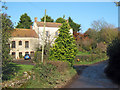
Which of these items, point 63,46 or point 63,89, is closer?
point 63,89

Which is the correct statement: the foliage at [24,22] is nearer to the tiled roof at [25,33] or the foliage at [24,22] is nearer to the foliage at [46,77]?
the tiled roof at [25,33]

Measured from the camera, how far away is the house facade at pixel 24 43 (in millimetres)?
36188

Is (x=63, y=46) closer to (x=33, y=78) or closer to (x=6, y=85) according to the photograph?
(x=33, y=78)

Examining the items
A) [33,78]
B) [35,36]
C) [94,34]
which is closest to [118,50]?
[33,78]

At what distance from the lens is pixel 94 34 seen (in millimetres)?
50219

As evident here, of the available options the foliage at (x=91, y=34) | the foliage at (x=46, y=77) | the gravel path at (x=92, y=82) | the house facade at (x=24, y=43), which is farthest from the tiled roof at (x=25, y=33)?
the foliage at (x=46, y=77)

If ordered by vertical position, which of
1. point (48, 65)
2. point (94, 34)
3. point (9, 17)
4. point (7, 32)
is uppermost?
point (94, 34)

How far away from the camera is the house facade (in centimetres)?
3619

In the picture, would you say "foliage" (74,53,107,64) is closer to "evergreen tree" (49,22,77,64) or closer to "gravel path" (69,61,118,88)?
"evergreen tree" (49,22,77,64)

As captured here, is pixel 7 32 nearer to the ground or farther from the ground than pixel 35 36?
nearer to the ground

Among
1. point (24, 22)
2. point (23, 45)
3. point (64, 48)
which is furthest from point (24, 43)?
point (24, 22)

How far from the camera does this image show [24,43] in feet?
123

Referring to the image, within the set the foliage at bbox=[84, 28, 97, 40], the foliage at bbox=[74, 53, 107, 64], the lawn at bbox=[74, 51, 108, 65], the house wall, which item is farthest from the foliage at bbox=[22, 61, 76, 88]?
the foliage at bbox=[84, 28, 97, 40]

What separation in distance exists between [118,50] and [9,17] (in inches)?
460
